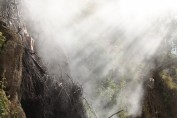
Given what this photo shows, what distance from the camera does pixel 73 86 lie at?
608 centimetres

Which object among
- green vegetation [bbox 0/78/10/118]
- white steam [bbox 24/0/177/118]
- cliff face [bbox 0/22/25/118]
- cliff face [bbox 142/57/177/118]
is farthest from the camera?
cliff face [bbox 142/57/177/118]

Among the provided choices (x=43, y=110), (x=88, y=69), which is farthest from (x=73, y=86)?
(x=88, y=69)

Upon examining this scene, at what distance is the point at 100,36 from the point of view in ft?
30.3

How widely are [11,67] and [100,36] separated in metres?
4.64

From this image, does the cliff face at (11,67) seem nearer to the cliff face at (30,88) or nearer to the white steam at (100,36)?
the cliff face at (30,88)

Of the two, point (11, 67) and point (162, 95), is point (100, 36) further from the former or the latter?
point (11, 67)

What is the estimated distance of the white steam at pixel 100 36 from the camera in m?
6.87

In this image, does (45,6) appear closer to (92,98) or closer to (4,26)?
(92,98)

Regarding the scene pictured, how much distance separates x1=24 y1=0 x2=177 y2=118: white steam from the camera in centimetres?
687

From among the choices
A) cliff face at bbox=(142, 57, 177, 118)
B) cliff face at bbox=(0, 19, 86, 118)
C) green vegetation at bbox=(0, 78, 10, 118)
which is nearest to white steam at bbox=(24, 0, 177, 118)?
cliff face at bbox=(142, 57, 177, 118)

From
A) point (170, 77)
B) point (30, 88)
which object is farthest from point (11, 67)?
point (170, 77)

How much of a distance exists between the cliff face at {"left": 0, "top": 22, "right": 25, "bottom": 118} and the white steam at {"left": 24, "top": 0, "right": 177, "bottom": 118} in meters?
1.48

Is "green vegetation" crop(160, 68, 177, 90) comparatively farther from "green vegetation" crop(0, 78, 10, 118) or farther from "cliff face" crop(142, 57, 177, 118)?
"green vegetation" crop(0, 78, 10, 118)

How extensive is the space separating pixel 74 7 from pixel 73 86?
327 cm
